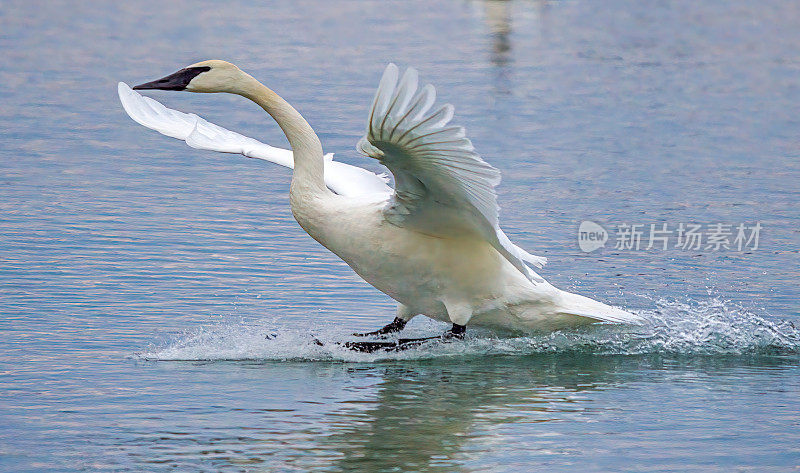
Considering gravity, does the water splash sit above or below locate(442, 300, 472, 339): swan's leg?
below

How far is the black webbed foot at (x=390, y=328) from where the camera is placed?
8.48 metres

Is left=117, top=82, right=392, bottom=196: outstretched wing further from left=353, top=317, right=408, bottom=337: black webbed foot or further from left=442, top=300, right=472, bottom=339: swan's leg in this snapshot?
left=442, top=300, right=472, bottom=339: swan's leg

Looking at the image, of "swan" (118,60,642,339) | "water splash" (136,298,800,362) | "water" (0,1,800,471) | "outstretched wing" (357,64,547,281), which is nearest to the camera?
"outstretched wing" (357,64,547,281)

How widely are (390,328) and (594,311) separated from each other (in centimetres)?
120

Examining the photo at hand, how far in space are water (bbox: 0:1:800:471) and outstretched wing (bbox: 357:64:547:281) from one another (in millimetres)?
791

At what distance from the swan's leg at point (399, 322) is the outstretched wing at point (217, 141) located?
2.90 feet

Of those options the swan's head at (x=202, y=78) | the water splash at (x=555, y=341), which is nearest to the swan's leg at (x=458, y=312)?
the water splash at (x=555, y=341)

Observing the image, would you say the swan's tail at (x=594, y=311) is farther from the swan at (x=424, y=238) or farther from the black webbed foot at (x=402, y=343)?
the black webbed foot at (x=402, y=343)

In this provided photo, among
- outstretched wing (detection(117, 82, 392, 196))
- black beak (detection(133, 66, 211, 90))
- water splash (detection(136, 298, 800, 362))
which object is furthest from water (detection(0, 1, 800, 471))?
black beak (detection(133, 66, 211, 90))

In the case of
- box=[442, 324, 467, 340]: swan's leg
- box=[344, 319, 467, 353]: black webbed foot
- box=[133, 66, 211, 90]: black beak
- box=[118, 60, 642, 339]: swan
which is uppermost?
box=[133, 66, 211, 90]: black beak

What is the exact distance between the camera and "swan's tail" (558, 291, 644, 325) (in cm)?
830

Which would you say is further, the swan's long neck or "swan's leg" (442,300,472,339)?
"swan's leg" (442,300,472,339)

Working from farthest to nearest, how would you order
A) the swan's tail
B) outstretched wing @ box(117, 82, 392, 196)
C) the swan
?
1. outstretched wing @ box(117, 82, 392, 196)
2. the swan's tail
3. the swan

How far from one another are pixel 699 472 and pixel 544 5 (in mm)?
21478
